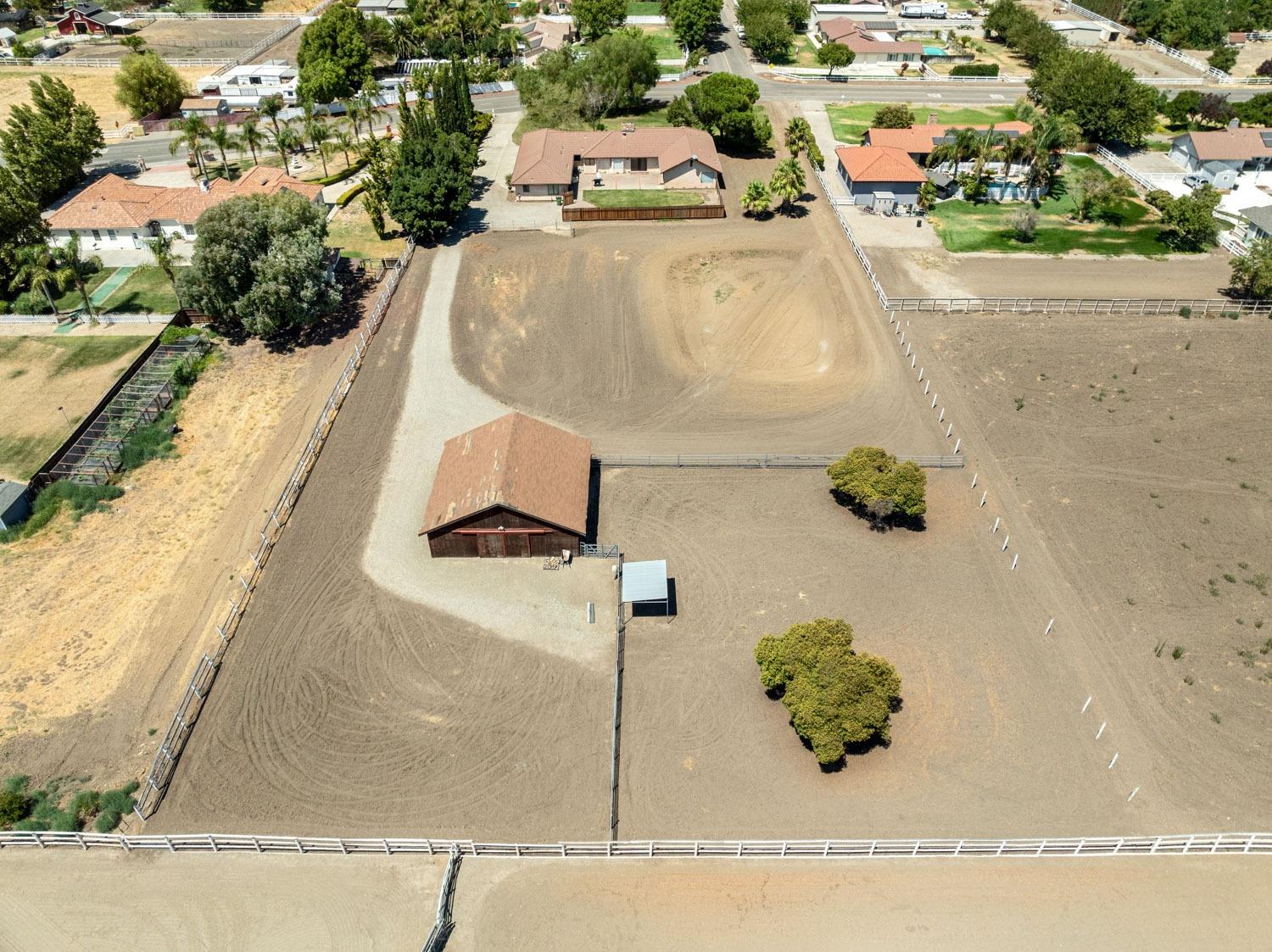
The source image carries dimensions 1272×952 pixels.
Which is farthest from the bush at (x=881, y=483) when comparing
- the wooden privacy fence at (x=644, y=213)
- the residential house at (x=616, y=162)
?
the residential house at (x=616, y=162)

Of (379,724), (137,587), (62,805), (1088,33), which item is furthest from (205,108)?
(1088,33)

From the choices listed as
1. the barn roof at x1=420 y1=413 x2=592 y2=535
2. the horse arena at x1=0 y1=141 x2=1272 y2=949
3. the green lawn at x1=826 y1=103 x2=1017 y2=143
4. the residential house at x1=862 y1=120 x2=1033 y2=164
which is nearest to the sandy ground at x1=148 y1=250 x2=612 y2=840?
the horse arena at x1=0 y1=141 x2=1272 y2=949

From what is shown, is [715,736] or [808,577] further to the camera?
[808,577]

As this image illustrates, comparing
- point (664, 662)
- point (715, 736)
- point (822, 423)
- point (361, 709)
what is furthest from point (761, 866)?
→ point (822, 423)

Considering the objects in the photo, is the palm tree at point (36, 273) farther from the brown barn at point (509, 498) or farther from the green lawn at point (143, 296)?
the brown barn at point (509, 498)

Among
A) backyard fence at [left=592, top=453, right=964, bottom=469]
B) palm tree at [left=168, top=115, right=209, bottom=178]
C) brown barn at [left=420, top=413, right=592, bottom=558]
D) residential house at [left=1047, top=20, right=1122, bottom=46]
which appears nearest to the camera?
brown barn at [left=420, top=413, right=592, bottom=558]

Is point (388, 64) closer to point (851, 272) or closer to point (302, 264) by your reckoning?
point (302, 264)

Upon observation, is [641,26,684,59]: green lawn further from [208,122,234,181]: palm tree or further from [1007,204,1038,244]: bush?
[1007,204,1038,244]: bush
